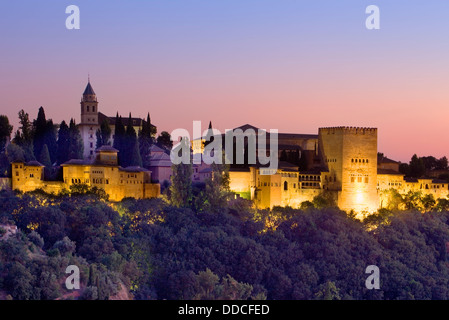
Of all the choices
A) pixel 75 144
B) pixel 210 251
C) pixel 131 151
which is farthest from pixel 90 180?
pixel 210 251

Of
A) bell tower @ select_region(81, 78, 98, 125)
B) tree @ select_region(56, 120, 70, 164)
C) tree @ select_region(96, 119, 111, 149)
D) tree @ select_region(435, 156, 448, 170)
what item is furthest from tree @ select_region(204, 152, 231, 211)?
tree @ select_region(435, 156, 448, 170)

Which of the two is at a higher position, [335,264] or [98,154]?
[98,154]

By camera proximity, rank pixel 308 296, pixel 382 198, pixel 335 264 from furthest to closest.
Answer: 1. pixel 382 198
2. pixel 335 264
3. pixel 308 296

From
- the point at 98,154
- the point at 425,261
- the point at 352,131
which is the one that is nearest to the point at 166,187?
the point at 98,154

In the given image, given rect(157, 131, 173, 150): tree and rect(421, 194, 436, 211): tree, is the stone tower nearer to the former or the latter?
rect(421, 194, 436, 211): tree

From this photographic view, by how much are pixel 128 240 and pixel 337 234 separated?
27.9 feet

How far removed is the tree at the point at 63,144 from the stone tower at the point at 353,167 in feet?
34.9

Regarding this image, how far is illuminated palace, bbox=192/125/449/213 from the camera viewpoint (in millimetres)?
32281

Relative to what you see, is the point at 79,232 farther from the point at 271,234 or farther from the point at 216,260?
the point at 271,234

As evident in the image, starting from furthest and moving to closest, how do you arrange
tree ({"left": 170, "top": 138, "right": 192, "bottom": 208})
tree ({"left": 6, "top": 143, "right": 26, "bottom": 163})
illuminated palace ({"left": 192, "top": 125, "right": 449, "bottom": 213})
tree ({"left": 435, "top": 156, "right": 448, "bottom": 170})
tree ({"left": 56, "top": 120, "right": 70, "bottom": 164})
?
A: tree ({"left": 435, "top": 156, "right": 448, "bottom": 170}) → tree ({"left": 56, "top": 120, "right": 70, "bottom": 164}) → illuminated palace ({"left": 192, "top": 125, "right": 449, "bottom": 213}) → tree ({"left": 170, "top": 138, "right": 192, "bottom": 208}) → tree ({"left": 6, "top": 143, "right": 26, "bottom": 163})

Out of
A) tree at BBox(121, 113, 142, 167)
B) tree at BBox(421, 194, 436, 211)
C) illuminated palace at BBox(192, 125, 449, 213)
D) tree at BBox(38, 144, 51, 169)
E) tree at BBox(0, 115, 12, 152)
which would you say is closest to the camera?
tree at BBox(38, 144, 51, 169)

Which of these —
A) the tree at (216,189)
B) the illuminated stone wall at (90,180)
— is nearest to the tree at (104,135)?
the illuminated stone wall at (90,180)

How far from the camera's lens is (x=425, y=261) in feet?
105

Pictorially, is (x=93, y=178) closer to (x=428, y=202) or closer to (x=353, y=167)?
(x=353, y=167)
